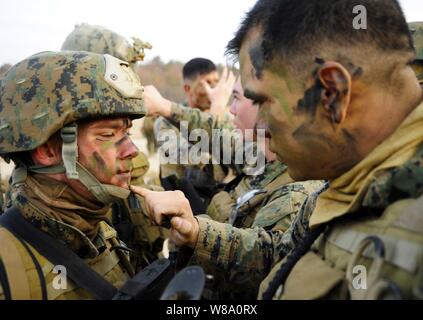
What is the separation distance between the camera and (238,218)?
3.21m

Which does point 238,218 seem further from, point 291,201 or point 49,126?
point 49,126

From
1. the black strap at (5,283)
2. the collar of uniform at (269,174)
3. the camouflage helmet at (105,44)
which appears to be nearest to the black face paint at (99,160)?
the black strap at (5,283)

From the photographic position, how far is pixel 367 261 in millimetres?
1389

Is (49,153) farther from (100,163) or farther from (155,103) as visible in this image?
(155,103)

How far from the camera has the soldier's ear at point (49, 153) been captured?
229cm

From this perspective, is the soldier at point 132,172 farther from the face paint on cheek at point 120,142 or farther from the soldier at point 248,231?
the face paint on cheek at point 120,142

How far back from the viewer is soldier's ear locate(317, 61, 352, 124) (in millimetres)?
1549

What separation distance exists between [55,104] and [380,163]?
5.22 ft

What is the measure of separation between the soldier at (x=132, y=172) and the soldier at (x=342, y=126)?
5.56ft

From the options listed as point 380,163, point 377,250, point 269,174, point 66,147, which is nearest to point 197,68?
point 269,174

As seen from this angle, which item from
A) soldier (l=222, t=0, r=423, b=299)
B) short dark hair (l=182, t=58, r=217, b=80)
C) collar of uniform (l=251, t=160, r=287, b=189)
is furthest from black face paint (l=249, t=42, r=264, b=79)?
short dark hair (l=182, t=58, r=217, b=80)

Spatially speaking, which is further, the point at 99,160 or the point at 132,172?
the point at 132,172
